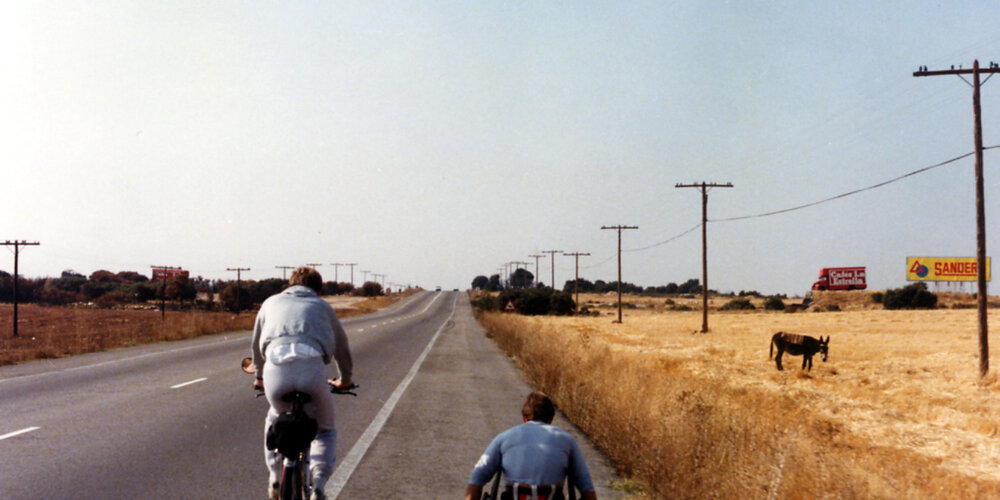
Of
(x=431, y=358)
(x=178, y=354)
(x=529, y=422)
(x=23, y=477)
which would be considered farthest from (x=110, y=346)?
(x=529, y=422)

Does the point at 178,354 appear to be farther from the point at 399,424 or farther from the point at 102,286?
the point at 102,286

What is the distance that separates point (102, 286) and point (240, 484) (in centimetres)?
14511

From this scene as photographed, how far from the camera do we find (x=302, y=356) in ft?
14.6

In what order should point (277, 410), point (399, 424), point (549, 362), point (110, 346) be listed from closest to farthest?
point (277, 410) → point (399, 424) → point (549, 362) → point (110, 346)

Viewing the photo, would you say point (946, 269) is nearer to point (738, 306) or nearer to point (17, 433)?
point (738, 306)

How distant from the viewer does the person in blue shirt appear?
3.67 meters

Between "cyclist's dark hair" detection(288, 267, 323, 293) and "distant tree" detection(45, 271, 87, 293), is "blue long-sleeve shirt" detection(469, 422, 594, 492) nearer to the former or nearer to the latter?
"cyclist's dark hair" detection(288, 267, 323, 293)

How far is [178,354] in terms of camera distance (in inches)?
899

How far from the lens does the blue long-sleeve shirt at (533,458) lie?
3.68 m

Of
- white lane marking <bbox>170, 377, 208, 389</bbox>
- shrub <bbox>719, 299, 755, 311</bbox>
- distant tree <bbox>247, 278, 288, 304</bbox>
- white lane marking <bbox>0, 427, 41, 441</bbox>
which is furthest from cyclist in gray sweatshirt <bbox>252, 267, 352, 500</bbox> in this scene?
distant tree <bbox>247, 278, 288, 304</bbox>

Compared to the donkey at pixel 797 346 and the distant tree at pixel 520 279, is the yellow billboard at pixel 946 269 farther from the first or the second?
the donkey at pixel 797 346

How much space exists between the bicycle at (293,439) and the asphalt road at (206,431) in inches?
88.6

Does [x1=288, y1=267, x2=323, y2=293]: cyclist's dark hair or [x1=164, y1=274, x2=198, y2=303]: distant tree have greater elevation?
[x1=288, y1=267, x2=323, y2=293]: cyclist's dark hair

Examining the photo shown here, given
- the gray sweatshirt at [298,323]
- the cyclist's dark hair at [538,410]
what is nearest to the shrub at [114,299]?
the gray sweatshirt at [298,323]
